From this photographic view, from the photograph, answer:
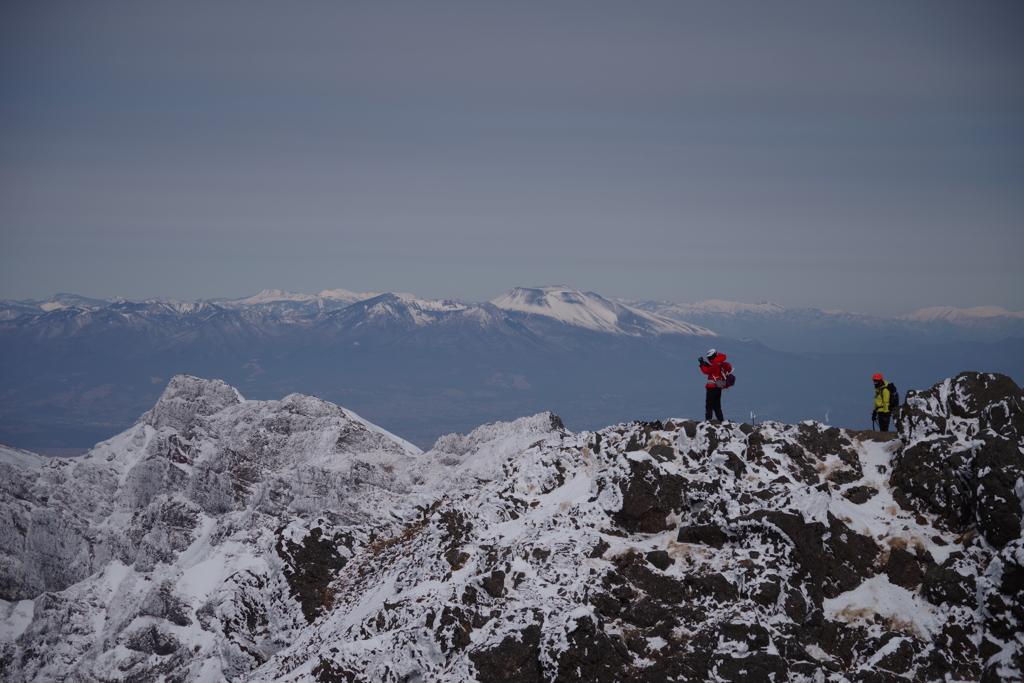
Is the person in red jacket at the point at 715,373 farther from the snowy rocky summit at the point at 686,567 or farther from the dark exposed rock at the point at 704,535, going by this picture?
the dark exposed rock at the point at 704,535

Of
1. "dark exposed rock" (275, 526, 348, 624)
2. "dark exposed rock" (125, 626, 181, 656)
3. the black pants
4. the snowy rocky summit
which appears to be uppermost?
the black pants

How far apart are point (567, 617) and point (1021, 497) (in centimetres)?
1378

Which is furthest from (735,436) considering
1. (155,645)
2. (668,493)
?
(155,645)

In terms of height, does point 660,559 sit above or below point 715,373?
below

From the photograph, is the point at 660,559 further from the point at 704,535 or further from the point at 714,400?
the point at 714,400

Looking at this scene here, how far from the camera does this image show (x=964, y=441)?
22.2 m

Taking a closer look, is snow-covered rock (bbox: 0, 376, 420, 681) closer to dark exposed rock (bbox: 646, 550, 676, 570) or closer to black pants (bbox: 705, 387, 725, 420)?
dark exposed rock (bbox: 646, 550, 676, 570)

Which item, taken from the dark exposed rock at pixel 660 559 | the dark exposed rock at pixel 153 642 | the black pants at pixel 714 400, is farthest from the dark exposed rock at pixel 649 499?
the dark exposed rock at pixel 153 642

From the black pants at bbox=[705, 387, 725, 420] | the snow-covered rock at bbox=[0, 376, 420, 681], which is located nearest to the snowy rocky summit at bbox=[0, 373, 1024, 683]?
the black pants at bbox=[705, 387, 725, 420]

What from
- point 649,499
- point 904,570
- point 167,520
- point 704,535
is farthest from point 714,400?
point 167,520

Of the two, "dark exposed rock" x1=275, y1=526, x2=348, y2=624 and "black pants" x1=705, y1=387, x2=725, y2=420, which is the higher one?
"black pants" x1=705, y1=387, x2=725, y2=420

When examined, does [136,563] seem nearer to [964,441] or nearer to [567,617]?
[567,617]

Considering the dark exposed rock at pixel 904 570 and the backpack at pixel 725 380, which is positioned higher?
the backpack at pixel 725 380

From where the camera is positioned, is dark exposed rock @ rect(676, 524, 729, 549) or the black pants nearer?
dark exposed rock @ rect(676, 524, 729, 549)
